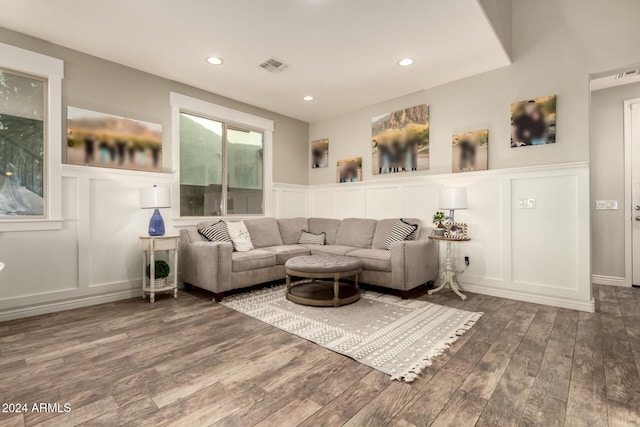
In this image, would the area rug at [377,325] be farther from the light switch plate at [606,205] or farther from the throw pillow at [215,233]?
the light switch plate at [606,205]

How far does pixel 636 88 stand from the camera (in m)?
4.05

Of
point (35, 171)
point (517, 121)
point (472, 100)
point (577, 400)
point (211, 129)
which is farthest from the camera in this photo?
point (211, 129)

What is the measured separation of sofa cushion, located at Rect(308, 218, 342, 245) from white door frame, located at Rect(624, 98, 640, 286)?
12.6 feet

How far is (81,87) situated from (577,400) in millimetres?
4808

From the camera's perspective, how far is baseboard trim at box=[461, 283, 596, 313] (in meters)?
3.10

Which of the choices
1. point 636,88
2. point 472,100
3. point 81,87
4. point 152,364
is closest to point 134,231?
point 81,87

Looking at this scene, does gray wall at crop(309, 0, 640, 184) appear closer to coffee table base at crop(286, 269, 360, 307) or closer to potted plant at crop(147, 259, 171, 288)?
coffee table base at crop(286, 269, 360, 307)

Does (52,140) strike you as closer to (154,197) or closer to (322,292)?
(154,197)

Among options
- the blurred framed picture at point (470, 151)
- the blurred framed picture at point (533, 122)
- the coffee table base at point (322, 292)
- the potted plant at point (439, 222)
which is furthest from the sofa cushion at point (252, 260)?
the blurred framed picture at point (533, 122)

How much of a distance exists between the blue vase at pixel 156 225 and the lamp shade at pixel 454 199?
10.6ft

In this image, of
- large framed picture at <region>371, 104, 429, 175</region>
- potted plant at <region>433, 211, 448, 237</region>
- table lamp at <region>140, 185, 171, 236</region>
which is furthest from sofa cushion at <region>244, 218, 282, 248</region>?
potted plant at <region>433, 211, 448, 237</region>

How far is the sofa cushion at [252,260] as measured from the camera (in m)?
3.57

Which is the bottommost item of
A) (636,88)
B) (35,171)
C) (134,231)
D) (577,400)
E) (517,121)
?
(577,400)

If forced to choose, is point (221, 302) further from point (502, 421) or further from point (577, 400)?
point (577, 400)
